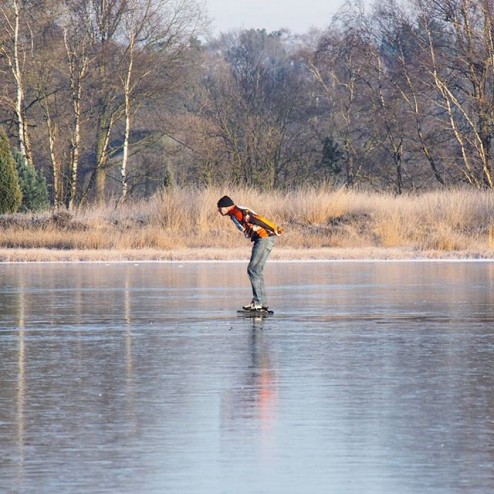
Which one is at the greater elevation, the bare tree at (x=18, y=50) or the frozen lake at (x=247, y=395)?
the bare tree at (x=18, y=50)

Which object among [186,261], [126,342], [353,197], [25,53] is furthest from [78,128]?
[126,342]

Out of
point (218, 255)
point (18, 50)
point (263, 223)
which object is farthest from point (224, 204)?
point (18, 50)

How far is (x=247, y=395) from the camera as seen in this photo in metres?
10.2

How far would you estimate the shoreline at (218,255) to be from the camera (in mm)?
32938

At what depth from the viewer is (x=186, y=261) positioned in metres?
32.8

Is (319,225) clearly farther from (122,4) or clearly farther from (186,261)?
(122,4)

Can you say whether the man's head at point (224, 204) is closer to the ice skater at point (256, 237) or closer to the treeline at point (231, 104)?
the ice skater at point (256, 237)

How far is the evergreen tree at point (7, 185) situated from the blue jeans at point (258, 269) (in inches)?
963

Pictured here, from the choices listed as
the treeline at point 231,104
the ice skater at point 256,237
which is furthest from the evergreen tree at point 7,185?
the ice skater at point 256,237

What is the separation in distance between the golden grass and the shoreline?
0.04 m

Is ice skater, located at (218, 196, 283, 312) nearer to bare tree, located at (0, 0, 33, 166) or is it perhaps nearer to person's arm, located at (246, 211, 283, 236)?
person's arm, located at (246, 211, 283, 236)

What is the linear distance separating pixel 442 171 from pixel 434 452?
51.8 meters

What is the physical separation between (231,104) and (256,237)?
46.8m

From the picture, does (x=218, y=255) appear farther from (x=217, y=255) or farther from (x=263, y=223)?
(x=263, y=223)
